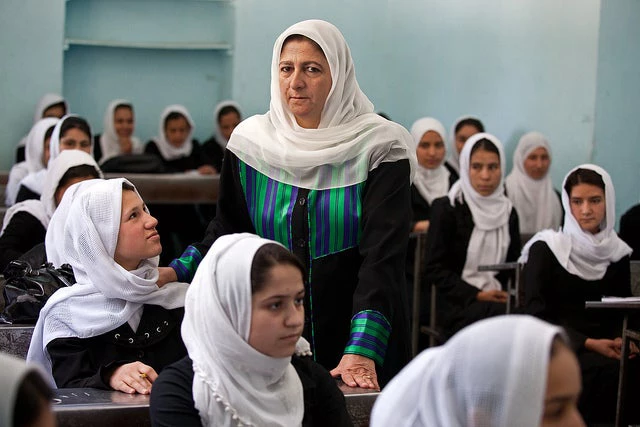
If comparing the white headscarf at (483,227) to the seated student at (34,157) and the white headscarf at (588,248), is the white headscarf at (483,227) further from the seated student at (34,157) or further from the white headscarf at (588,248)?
the seated student at (34,157)

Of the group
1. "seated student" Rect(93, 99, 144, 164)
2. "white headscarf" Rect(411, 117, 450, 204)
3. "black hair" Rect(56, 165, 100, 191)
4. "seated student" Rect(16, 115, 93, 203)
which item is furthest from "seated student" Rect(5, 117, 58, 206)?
"white headscarf" Rect(411, 117, 450, 204)

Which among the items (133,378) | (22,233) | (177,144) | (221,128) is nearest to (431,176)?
(221,128)

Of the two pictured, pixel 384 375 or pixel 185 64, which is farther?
pixel 185 64

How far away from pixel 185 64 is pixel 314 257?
6.92 metres

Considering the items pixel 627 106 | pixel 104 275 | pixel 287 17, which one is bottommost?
pixel 104 275

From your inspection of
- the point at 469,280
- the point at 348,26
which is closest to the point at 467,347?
the point at 469,280

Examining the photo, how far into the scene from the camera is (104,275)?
9.09ft

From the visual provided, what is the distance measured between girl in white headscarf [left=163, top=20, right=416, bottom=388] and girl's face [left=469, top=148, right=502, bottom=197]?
3.09 m

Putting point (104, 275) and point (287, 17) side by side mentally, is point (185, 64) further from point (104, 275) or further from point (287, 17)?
point (104, 275)

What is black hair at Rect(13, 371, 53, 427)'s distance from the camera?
4.06ft

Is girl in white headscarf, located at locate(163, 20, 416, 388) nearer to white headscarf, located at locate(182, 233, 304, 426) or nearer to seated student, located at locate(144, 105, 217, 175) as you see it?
white headscarf, located at locate(182, 233, 304, 426)

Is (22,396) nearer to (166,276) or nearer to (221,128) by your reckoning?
(166,276)

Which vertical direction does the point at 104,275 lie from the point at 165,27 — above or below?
below

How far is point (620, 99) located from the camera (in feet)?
22.5
